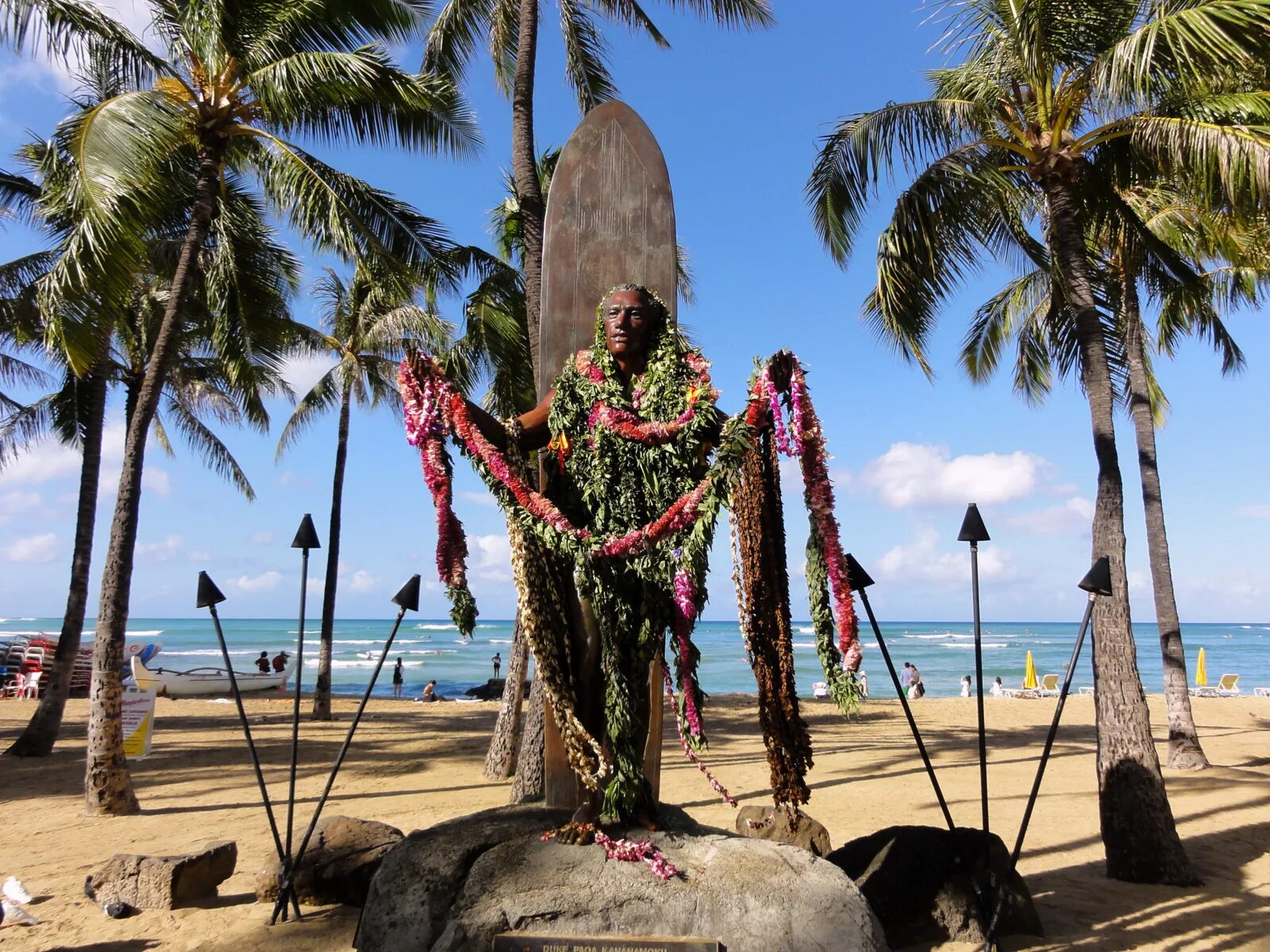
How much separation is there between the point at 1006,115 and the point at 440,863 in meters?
7.83

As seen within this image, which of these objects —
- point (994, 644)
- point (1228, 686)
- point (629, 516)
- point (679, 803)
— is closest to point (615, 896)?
point (629, 516)

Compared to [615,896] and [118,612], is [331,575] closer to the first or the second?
[118,612]

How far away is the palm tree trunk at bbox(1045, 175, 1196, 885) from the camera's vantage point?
680cm

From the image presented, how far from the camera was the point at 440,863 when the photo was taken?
434 cm

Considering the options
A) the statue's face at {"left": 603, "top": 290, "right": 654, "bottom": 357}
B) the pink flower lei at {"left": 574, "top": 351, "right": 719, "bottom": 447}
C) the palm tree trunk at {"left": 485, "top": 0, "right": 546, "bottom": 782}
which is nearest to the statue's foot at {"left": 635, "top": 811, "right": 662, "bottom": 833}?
the pink flower lei at {"left": 574, "top": 351, "right": 719, "bottom": 447}

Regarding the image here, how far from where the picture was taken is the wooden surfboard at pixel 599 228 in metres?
5.15

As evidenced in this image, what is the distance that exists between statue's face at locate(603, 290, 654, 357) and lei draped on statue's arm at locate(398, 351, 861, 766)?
219 mm

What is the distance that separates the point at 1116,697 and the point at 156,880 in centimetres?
720

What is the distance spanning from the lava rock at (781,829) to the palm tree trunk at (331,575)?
12.1m

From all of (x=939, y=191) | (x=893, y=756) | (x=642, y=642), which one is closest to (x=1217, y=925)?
(x=642, y=642)

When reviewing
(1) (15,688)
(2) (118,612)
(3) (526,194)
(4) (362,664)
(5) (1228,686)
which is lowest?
(4) (362,664)

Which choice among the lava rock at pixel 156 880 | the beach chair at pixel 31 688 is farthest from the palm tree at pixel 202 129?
the beach chair at pixel 31 688

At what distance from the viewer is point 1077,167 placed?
803 cm

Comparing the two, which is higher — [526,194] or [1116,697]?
[526,194]
